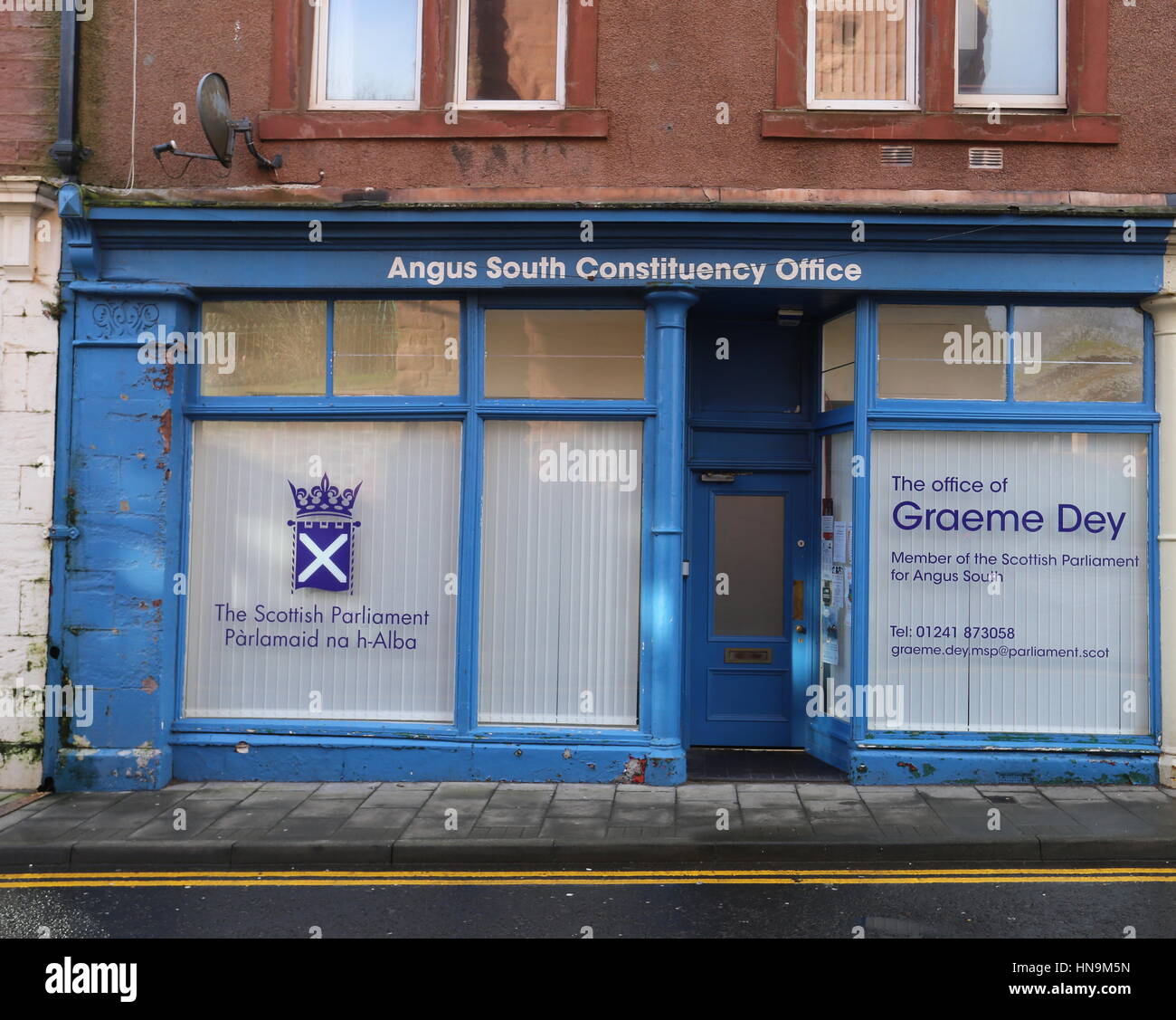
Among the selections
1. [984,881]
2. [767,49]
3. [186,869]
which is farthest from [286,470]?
[984,881]

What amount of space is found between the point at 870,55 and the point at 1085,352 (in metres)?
2.94

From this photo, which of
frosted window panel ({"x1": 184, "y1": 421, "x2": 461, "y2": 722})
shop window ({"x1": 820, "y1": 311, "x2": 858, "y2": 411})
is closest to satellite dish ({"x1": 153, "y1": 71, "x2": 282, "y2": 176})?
frosted window panel ({"x1": 184, "y1": 421, "x2": 461, "y2": 722})

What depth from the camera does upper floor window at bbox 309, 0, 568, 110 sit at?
8.80 metres

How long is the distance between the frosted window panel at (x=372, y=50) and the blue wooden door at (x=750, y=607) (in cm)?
419

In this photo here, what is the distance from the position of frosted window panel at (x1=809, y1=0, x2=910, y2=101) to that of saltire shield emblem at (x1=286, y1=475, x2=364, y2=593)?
16.9 ft

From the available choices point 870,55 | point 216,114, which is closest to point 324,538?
point 216,114

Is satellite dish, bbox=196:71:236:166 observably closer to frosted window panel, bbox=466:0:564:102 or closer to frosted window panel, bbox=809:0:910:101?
frosted window panel, bbox=466:0:564:102

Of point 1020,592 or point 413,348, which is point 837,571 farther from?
point 413,348

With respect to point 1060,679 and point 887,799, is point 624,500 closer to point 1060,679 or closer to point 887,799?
point 887,799

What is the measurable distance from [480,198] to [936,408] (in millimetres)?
3963

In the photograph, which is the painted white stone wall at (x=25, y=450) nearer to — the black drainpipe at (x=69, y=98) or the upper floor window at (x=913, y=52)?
the black drainpipe at (x=69, y=98)

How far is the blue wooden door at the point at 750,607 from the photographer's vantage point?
951 centimetres

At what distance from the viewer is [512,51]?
29.0 ft

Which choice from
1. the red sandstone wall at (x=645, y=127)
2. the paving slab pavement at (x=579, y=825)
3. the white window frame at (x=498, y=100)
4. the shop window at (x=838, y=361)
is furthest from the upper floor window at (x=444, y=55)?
the paving slab pavement at (x=579, y=825)
